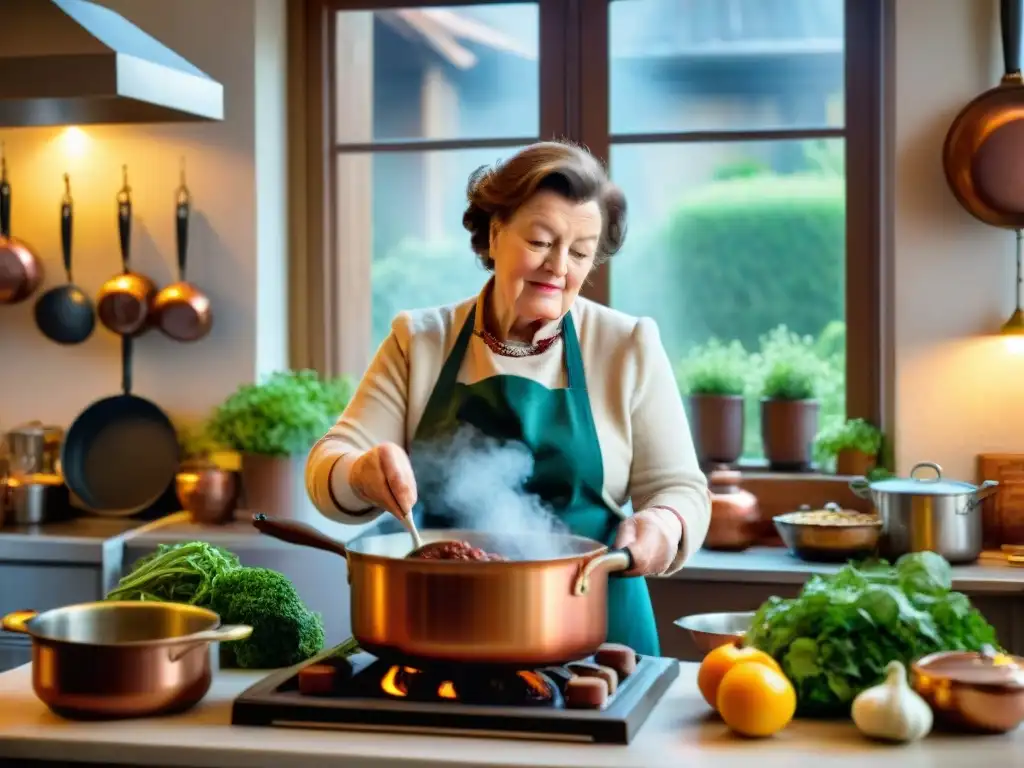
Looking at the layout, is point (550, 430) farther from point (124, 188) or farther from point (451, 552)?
point (124, 188)

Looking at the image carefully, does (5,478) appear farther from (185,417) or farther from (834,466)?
(834,466)

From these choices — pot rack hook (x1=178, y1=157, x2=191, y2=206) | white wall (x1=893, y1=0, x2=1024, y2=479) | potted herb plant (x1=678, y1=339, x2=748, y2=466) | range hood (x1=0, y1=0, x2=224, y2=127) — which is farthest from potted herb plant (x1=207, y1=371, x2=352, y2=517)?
white wall (x1=893, y1=0, x2=1024, y2=479)

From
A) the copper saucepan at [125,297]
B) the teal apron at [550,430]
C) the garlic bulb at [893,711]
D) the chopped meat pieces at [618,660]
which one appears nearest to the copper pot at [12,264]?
the copper saucepan at [125,297]

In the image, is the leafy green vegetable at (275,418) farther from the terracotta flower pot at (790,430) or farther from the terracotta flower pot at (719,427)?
the terracotta flower pot at (790,430)

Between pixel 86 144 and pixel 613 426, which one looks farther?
pixel 86 144

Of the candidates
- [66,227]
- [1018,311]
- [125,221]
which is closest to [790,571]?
[1018,311]

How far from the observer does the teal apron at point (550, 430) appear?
2232 millimetres

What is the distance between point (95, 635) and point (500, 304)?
→ 806mm

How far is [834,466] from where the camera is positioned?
3.87 m

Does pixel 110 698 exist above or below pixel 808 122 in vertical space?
below

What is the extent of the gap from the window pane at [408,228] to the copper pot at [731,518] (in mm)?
1009

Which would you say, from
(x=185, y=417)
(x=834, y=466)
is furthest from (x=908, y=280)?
(x=185, y=417)

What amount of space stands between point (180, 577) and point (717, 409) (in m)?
2.09

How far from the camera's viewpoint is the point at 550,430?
2.23 meters
